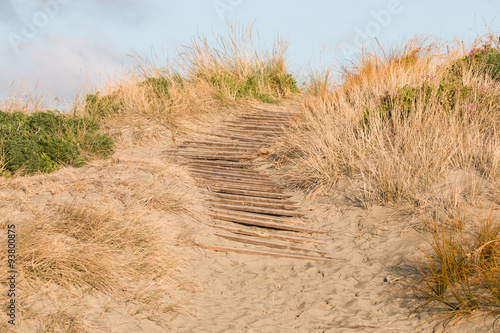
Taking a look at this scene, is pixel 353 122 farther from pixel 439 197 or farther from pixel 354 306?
pixel 354 306

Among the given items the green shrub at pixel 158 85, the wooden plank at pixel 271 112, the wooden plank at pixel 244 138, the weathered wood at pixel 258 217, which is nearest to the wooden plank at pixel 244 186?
the weathered wood at pixel 258 217

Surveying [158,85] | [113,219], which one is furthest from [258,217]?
[158,85]

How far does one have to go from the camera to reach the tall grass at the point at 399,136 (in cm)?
646

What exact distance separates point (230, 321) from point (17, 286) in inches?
73.7

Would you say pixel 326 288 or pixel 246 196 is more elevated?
pixel 246 196

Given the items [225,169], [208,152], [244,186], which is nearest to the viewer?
[244,186]

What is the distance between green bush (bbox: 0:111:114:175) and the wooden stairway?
59.6 inches

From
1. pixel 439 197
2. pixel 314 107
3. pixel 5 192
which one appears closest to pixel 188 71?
pixel 314 107

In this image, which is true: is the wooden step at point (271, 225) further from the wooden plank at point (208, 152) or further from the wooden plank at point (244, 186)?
the wooden plank at point (208, 152)

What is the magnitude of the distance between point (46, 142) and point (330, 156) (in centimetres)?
487

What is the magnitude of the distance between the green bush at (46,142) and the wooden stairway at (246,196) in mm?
1514

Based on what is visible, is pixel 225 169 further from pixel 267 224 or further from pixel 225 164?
pixel 267 224

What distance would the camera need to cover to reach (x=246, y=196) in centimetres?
717

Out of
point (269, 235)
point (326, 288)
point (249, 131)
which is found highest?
point (249, 131)
